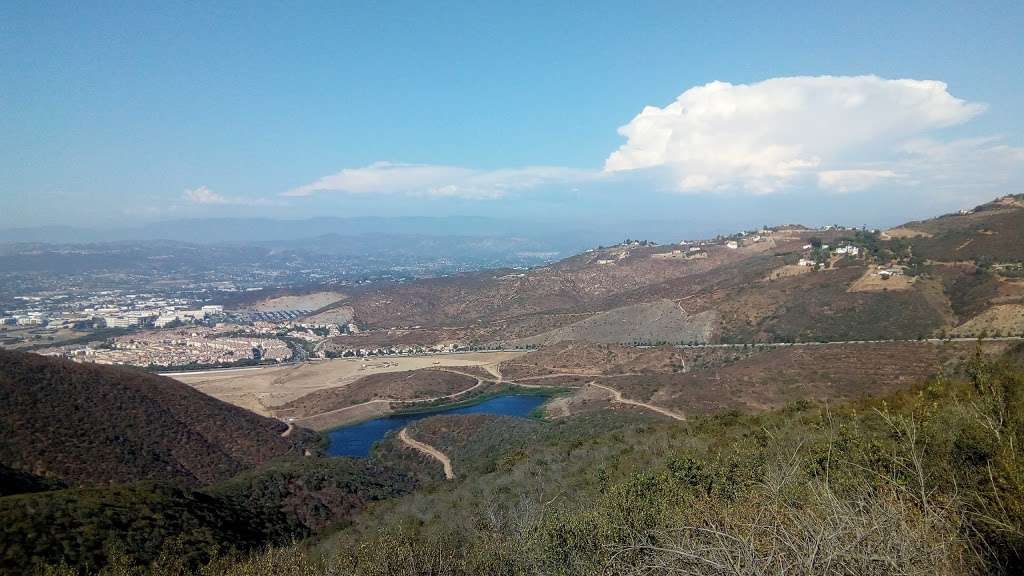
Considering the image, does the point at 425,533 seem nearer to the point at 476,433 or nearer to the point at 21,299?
the point at 476,433

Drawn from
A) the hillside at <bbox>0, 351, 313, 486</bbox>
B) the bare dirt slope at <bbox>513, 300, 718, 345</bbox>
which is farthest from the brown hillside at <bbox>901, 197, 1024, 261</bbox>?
the hillside at <bbox>0, 351, 313, 486</bbox>

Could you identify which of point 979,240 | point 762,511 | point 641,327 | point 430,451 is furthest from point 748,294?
point 762,511

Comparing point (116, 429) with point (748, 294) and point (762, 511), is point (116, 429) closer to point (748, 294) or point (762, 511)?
point (762, 511)

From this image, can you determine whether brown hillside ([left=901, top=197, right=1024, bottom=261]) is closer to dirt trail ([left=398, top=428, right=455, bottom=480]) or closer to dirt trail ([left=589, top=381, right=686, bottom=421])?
dirt trail ([left=589, top=381, right=686, bottom=421])

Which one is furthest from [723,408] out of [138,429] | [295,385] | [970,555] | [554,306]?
[554,306]

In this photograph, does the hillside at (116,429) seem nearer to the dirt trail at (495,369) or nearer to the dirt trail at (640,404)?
the dirt trail at (640,404)
